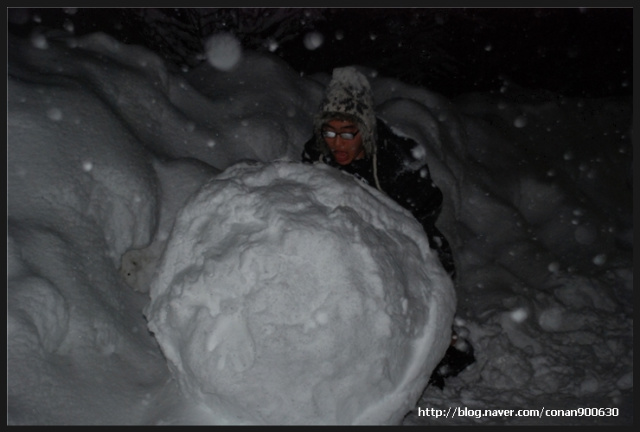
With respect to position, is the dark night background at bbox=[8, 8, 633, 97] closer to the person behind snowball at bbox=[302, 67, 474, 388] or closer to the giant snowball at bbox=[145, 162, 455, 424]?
the person behind snowball at bbox=[302, 67, 474, 388]

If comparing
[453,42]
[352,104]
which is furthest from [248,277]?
[453,42]

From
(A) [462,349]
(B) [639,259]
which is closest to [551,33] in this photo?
(B) [639,259]

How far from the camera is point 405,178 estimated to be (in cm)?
272

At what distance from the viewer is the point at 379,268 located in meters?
1.74

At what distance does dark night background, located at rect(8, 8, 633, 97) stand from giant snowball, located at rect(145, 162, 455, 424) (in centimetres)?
453

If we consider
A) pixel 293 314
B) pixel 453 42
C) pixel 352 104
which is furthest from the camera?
pixel 453 42

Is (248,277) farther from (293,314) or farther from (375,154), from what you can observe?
(375,154)

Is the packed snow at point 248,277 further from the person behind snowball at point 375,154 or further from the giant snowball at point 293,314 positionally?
the person behind snowball at point 375,154

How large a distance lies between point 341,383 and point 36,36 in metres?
3.26

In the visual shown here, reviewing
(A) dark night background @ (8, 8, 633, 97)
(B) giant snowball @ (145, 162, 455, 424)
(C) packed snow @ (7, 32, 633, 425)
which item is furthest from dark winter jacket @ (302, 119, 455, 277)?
(A) dark night background @ (8, 8, 633, 97)

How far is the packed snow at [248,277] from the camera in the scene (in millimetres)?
1663

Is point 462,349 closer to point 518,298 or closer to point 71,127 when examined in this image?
point 518,298

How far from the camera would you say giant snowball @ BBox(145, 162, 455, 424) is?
163cm

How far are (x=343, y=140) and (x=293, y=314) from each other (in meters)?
1.29
